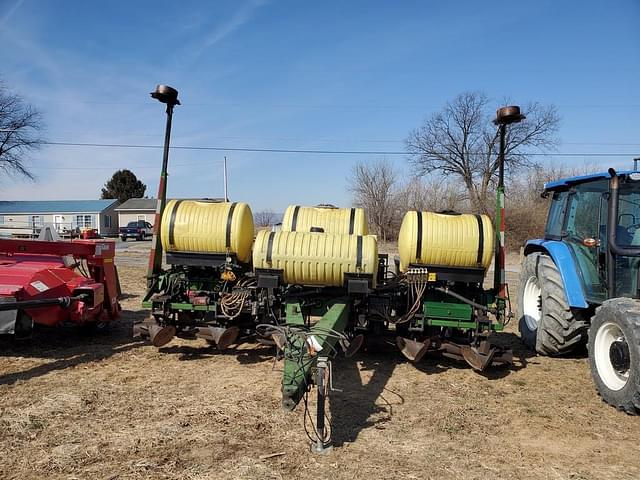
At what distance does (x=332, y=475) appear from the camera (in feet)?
10.6

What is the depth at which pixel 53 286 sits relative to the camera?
5914mm

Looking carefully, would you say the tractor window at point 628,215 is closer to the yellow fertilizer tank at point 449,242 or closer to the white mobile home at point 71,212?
the yellow fertilizer tank at point 449,242

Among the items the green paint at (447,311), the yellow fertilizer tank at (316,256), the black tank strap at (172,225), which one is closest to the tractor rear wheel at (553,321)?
the green paint at (447,311)

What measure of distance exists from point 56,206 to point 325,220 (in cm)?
4852

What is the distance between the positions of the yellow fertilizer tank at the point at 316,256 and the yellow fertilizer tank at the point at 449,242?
0.57 meters

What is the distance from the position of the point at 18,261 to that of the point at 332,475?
208 inches

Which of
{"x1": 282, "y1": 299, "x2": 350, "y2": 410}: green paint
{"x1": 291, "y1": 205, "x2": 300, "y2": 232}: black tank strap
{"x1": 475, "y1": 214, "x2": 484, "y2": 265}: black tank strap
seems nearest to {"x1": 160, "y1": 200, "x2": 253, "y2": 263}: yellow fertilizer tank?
{"x1": 291, "y1": 205, "x2": 300, "y2": 232}: black tank strap

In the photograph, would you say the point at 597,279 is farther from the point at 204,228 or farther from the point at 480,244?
the point at 204,228

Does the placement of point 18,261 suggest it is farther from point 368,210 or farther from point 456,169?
point 456,169

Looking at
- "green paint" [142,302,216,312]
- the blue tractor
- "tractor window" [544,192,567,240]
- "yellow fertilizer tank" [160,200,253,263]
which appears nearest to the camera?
the blue tractor

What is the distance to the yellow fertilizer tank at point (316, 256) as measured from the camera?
510 centimetres

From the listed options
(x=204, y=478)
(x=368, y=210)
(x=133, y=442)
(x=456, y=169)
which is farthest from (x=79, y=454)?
(x=456, y=169)

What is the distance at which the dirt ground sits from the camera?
337cm

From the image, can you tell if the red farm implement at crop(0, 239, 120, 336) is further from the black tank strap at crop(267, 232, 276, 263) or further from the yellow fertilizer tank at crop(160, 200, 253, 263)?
the black tank strap at crop(267, 232, 276, 263)
